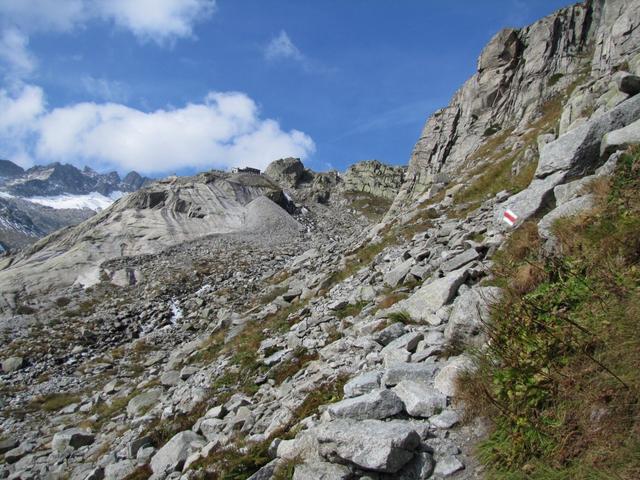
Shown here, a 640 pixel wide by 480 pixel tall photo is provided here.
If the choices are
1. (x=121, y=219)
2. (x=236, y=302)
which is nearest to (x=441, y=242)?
(x=236, y=302)

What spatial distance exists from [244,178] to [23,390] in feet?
216

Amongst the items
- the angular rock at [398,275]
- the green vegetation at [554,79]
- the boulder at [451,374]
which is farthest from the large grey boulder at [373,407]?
the green vegetation at [554,79]

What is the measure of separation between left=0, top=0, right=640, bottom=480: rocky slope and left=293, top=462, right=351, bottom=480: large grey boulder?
0.08 ft

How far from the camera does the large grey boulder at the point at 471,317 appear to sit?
21.0 feet

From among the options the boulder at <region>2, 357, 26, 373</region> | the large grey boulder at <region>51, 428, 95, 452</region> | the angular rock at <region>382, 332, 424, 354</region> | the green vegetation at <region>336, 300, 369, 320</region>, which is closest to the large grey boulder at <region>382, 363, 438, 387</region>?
the angular rock at <region>382, 332, 424, 354</region>

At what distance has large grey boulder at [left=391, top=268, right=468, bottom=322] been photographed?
8586 millimetres

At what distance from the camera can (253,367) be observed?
40.8 feet

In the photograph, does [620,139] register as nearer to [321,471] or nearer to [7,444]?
[321,471]

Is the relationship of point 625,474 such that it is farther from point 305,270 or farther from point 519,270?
point 305,270

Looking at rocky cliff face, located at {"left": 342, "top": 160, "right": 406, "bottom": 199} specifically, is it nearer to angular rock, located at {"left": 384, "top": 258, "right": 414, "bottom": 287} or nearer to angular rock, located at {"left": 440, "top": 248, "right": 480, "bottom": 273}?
angular rock, located at {"left": 384, "top": 258, "right": 414, "bottom": 287}

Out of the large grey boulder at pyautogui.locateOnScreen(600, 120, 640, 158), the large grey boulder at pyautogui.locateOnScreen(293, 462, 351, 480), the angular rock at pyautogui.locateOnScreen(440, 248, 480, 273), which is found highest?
the large grey boulder at pyautogui.locateOnScreen(600, 120, 640, 158)

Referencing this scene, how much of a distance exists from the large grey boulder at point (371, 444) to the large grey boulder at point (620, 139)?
7.06 meters

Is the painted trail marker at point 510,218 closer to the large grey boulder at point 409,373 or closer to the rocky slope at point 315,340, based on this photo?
the rocky slope at point 315,340

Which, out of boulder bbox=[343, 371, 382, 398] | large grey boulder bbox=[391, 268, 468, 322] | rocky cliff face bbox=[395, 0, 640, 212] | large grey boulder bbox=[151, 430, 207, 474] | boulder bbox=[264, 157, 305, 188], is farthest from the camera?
boulder bbox=[264, 157, 305, 188]
